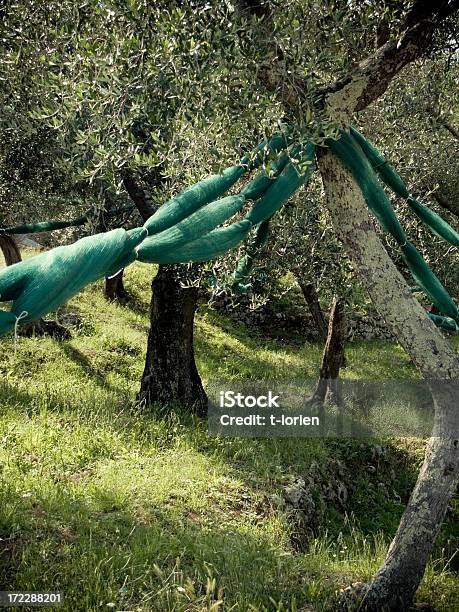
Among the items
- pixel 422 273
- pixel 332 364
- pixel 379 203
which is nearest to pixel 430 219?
pixel 422 273

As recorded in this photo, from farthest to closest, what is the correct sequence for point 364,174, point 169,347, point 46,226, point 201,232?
point 169,347 < point 46,226 < point 364,174 < point 201,232

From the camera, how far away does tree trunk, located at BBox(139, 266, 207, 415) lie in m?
11.0

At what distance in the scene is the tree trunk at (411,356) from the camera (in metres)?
5.55

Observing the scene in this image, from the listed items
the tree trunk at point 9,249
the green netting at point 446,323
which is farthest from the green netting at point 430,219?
the tree trunk at point 9,249

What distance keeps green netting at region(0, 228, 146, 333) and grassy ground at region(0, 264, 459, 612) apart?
110 inches

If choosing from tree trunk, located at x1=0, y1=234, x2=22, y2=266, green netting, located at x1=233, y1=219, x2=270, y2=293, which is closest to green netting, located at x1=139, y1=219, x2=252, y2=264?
green netting, located at x1=233, y1=219, x2=270, y2=293

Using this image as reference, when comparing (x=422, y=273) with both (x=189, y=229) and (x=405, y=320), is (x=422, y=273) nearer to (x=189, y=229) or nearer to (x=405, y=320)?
(x=405, y=320)

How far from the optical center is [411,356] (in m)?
5.59

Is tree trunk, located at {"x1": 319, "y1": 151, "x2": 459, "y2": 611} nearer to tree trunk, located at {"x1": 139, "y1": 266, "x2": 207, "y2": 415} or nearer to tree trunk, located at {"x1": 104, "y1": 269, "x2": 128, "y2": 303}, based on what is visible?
tree trunk, located at {"x1": 139, "y1": 266, "x2": 207, "y2": 415}

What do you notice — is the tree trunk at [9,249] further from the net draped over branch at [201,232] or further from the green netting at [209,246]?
the green netting at [209,246]

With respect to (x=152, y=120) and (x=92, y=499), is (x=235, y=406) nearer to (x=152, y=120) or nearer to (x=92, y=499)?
(x=92, y=499)

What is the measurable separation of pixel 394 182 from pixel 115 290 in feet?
45.5

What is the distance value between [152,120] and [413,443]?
9.19m

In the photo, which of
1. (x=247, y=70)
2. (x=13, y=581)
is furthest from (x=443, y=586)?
(x=247, y=70)
